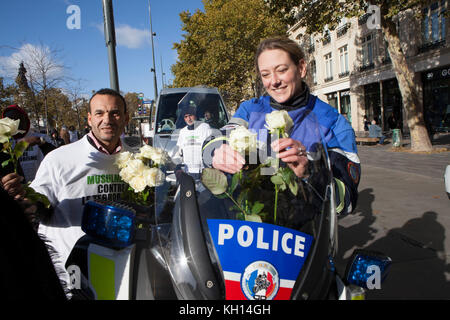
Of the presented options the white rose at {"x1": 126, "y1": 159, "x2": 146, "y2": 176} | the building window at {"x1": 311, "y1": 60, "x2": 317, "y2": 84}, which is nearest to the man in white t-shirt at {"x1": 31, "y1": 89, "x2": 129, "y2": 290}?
the white rose at {"x1": 126, "y1": 159, "x2": 146, "y2": 176}

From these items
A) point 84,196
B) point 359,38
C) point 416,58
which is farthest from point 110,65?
point 359,38

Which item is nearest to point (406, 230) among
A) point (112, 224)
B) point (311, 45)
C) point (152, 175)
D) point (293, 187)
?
point (293, 187)

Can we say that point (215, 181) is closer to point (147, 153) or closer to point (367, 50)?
point (147, 153)

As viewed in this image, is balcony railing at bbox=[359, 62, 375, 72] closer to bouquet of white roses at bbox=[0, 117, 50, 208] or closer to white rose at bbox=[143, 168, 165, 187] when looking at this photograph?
white rose at bbox=[143, 168, 165, 187]

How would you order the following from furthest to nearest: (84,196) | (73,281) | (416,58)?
(416,58) < (84,196) < (73,281)

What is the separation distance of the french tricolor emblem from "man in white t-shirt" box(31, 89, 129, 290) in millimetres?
1439

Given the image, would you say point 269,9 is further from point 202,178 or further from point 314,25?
point 202,178

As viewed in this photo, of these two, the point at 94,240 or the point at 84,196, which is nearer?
the point at 94,240

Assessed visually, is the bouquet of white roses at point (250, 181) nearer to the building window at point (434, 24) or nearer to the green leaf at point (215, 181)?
the green leaf at point (215, 181)

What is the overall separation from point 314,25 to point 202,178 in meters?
11.9

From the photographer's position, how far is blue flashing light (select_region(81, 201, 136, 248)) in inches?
45.8
